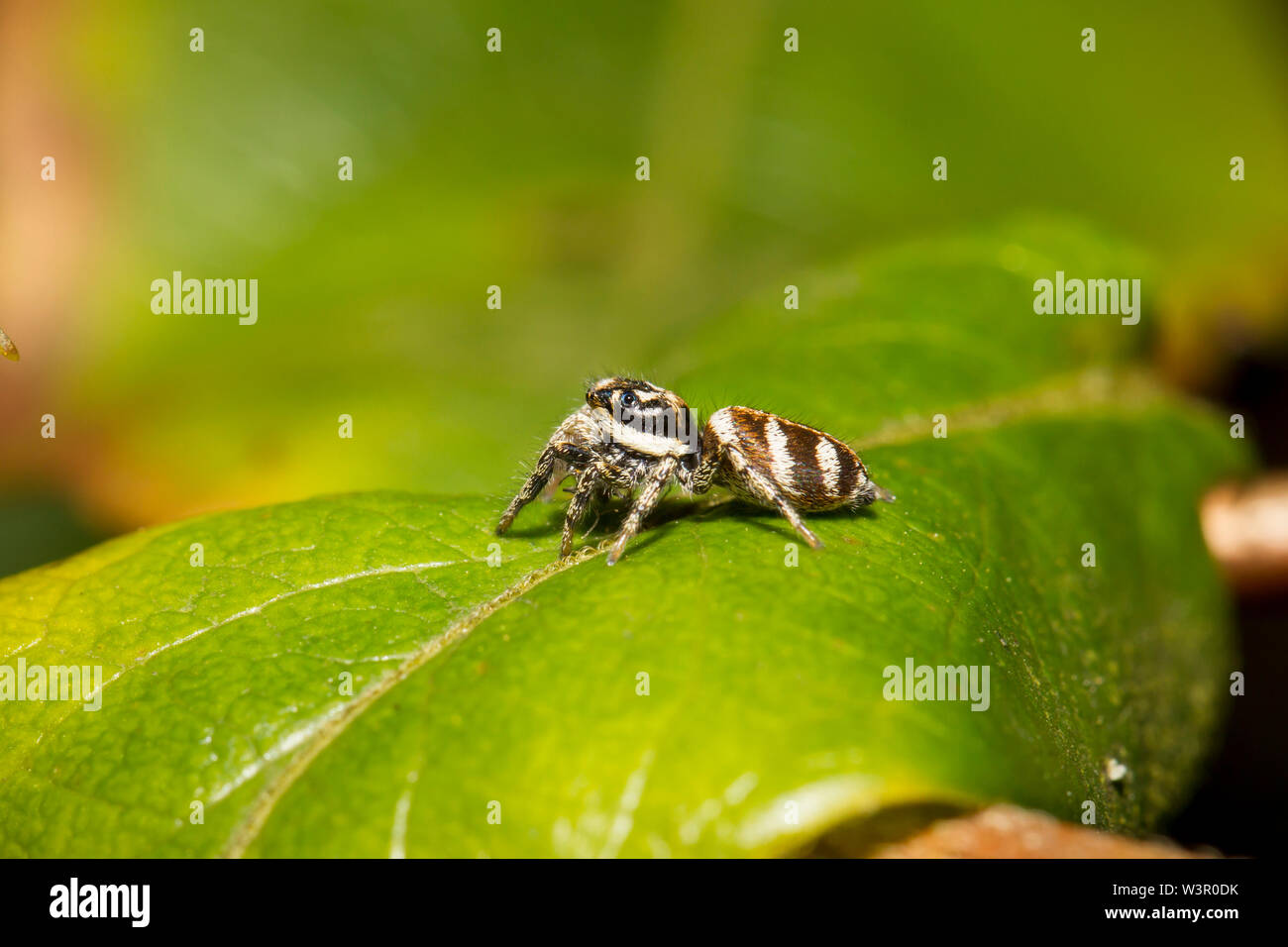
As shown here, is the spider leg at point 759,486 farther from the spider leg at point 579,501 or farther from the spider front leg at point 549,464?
the spider front leg at point 549,464

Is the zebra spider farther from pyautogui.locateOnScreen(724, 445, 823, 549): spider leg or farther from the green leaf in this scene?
the green leaf

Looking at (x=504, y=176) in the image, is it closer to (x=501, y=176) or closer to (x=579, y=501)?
(x=501, y=176)

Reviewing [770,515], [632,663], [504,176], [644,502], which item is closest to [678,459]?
[644,502]

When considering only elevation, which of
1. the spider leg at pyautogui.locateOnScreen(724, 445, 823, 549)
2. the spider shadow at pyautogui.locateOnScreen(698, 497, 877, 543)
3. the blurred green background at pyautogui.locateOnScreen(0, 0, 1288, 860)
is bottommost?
the spider shadow at pyautogui.locateOnScreen(698, 497, 877, 543)

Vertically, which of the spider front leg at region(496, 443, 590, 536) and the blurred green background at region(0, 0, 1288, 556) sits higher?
the blurred green background at region(0, 0, 1288, 556)

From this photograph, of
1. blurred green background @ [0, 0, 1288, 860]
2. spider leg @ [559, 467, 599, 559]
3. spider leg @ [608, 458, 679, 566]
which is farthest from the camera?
blurred green background @ [0, 0, 1288, 860]

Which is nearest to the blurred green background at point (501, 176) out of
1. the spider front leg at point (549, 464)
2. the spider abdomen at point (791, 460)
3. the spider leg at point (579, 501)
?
the spider front leg at point (549, 464)

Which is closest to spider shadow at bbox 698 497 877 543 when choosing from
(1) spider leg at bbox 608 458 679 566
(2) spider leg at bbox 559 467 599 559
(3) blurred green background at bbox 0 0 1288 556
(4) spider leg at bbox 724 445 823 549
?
(4) spider leg at bbox 724 445 823 549
